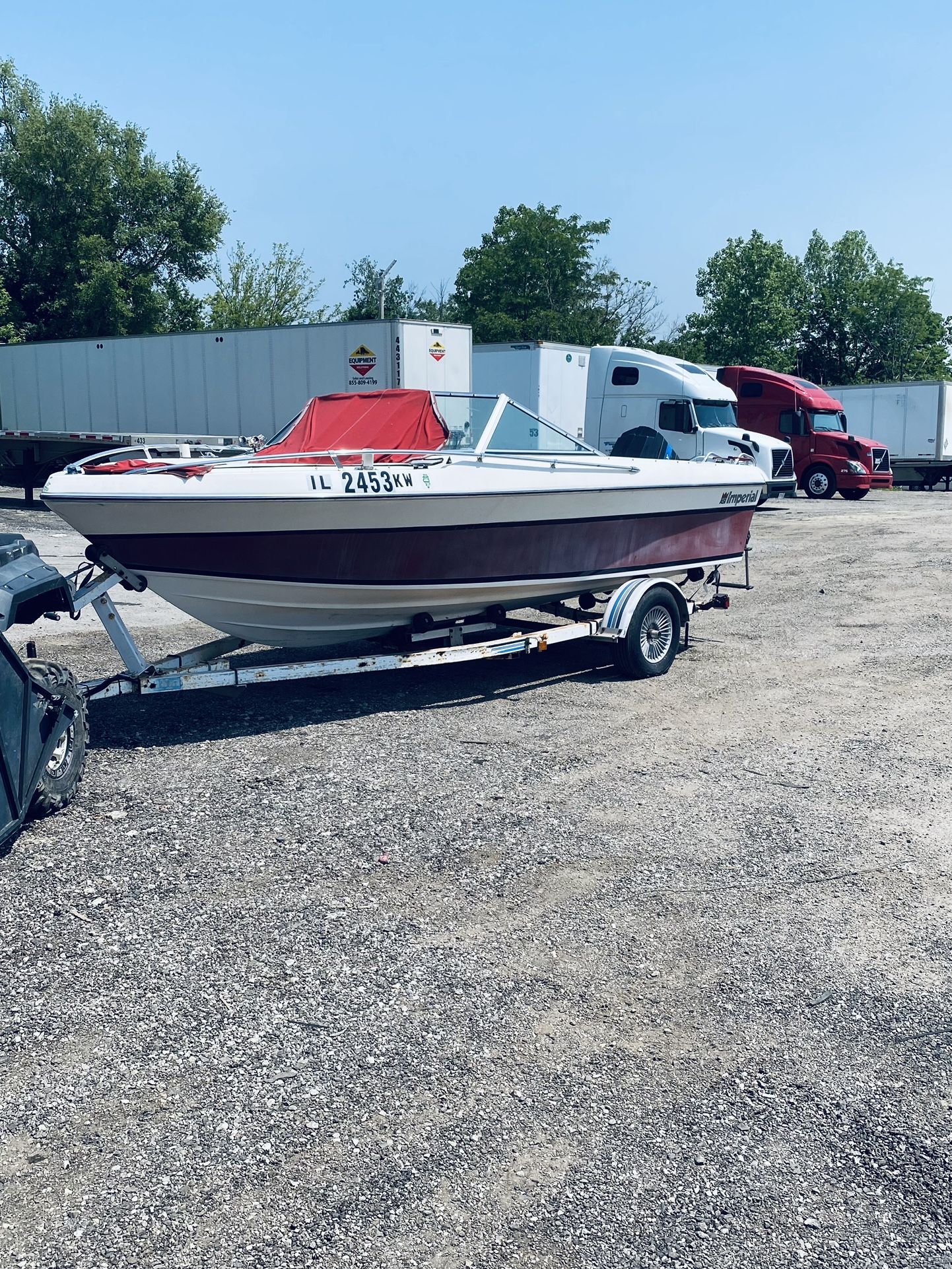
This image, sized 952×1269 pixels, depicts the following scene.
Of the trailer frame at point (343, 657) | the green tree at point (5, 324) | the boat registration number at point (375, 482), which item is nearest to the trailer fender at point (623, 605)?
the trailer frame at point (343, 657)

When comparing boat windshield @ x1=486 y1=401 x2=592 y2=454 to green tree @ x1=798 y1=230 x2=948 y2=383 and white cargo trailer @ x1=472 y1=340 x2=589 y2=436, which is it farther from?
green tree @ x1=798 y1=230 x2=948 y2=383

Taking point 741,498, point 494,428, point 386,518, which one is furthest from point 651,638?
point 386,518

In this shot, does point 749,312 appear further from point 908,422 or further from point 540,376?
point 540,376

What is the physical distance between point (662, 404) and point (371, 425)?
12742 mm

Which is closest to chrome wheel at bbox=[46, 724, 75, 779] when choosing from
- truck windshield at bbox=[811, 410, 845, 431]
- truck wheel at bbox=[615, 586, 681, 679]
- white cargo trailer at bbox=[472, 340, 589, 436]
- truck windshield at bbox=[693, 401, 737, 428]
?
truck wheel at bbox=[615, 586, 681, 679]

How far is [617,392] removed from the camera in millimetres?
19859

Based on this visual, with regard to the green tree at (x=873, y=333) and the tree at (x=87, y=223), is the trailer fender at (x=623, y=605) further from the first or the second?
the green tree at (x=873, y=333)

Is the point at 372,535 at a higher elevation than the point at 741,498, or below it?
below


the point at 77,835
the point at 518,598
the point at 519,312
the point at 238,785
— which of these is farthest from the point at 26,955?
the point at 519,312

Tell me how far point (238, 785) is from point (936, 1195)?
366cm

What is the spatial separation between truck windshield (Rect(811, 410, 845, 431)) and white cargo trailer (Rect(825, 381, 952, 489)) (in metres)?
4.72

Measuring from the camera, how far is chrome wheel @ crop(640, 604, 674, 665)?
8.10 metres

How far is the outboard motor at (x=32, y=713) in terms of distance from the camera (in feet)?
14.7

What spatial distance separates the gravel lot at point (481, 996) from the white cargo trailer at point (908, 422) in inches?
1023
